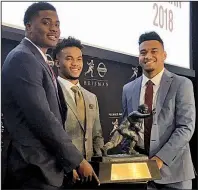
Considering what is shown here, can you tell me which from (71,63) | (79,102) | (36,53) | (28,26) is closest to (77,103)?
(79,102)

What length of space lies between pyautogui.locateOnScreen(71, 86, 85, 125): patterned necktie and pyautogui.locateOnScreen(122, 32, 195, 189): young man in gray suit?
206mm

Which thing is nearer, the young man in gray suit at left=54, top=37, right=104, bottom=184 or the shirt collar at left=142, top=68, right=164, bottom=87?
the young man in gray suit at left=54, top=37, right=104, bottom=184

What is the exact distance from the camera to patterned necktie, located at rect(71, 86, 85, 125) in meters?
1.94

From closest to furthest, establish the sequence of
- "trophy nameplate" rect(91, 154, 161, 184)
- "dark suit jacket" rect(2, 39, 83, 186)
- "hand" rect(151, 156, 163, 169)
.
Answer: "dark suit jacket" rect(2, 39, 83, 186)
"trophy nameplate" rect(91, 154, 161, 184)
"hand" rect(151, 156, 163, 169)

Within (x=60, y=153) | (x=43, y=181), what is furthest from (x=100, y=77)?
(x=43, y=181)

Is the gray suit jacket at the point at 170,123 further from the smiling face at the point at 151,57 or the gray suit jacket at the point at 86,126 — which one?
the gray suit jacket at the point at 86,126

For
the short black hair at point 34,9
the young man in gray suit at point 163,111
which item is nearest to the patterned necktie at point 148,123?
the young man in gray suit at point 163,111

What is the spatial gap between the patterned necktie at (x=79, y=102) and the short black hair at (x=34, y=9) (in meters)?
0.36

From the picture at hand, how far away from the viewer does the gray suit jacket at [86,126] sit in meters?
1.91

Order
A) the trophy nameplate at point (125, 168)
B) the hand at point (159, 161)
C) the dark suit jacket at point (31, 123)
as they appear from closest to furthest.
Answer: the dark suit jacket at point (31, 123) < the trophy nameplate at point (125, 168) < the hand at point (159, 161)

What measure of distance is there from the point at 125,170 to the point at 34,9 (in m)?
0.81

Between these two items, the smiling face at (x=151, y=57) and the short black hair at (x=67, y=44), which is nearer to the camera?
the short black hair at (x=67, y=44)

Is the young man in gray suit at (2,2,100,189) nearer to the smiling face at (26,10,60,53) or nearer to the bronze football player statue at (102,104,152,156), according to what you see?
the smiling face at (26,10,60,53)

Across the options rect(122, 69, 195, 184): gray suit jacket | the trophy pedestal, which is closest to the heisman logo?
rect(122, 69, 195, 184): gray suit jacket
